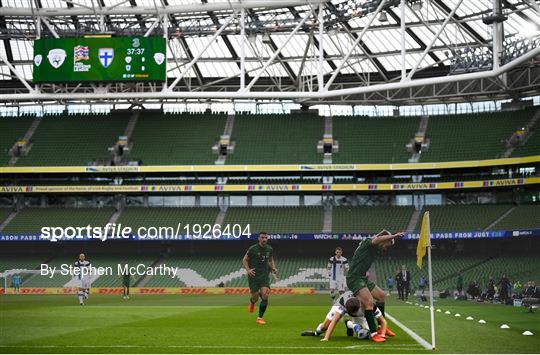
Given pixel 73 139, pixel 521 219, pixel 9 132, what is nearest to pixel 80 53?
pixel 73 139

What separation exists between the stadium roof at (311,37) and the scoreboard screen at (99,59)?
944 mm

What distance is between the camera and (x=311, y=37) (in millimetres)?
45656

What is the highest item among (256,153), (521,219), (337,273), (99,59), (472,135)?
(99,59)

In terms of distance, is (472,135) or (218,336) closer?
(218,336)

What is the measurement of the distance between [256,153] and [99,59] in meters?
21.8

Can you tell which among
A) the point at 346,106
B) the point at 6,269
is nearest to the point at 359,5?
the point at 346,106

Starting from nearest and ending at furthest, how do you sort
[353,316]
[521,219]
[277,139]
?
[353,316] → [521,219] → [277,139]

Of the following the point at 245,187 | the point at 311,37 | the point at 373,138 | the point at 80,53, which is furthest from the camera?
the point at 373,138

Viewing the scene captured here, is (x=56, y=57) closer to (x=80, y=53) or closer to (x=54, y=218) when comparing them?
(x=80, y=53)

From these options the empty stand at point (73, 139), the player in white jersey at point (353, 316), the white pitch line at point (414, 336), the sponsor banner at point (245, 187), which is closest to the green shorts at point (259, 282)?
the white pitch line at point (414, 336)

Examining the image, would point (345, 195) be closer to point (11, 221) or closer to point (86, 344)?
point (11, 221)

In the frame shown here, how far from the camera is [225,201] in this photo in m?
65.4

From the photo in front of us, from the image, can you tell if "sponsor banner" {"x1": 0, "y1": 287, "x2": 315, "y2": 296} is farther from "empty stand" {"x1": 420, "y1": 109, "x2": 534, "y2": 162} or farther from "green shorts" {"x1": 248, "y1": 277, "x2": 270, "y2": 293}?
"green shorts" {"x1": 248, "y1": 277, "x2": 270, "y2": 293}

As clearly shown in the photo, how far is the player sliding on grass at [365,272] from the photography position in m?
16.0
